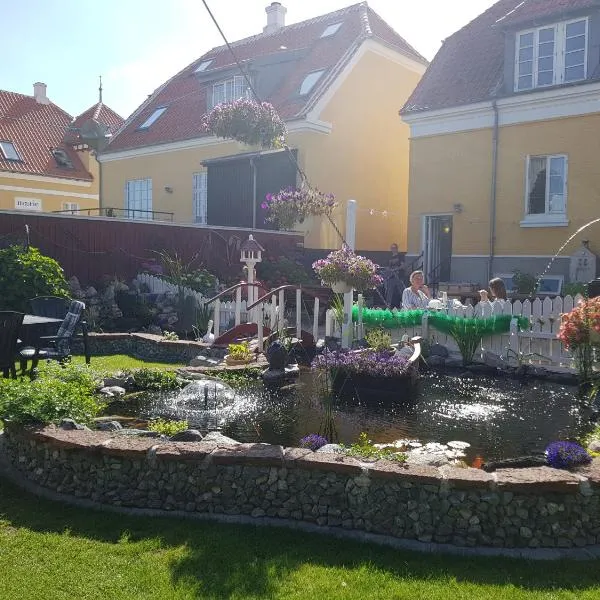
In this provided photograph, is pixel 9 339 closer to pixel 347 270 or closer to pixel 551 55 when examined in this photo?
pixel 347 270

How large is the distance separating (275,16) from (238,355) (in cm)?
2147

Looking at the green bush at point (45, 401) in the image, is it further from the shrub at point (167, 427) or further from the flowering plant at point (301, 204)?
the flowering plant at point (301, 204)

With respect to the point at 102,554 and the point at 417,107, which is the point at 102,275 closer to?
the point at 417,107

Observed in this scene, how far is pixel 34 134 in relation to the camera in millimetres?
31719

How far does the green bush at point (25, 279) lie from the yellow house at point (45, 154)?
58.4 ft

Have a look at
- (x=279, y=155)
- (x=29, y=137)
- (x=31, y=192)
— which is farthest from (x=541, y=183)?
(x=29, y=137)

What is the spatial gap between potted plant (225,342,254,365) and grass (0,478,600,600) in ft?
15.0

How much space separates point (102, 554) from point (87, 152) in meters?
32.1

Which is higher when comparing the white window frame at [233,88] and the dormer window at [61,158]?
the white window frame at [233,88]

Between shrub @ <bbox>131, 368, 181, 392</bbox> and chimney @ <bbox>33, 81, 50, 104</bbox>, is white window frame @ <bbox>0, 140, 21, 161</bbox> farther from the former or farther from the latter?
shrub @ <bbox>131, 368, 181, 392</bbox>

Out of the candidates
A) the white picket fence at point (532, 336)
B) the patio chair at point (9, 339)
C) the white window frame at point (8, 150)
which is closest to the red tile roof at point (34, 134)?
the white window frame at point (8, 150)

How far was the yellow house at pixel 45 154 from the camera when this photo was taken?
2941cm

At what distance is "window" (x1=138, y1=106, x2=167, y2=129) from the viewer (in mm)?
25970

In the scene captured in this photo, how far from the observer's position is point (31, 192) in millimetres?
29750
